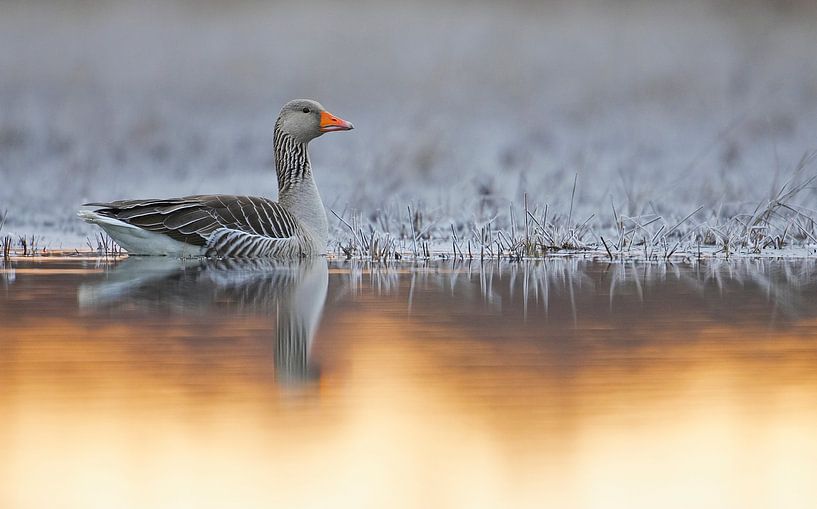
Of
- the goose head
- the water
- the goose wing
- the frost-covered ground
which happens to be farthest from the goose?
the water

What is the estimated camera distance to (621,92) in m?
21.5

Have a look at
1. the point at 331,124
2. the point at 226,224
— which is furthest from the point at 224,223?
the point at 331,124

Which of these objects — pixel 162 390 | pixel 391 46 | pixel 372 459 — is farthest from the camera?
pixel 391 46

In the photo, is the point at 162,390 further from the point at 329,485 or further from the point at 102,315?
the point at 102,315

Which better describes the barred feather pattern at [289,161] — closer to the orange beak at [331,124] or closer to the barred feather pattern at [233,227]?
the orange beak at [331,124]

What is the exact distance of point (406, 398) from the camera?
440 cm

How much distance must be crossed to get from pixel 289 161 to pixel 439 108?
8.67 meters

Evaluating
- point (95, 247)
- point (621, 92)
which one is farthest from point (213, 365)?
point (621, 92)

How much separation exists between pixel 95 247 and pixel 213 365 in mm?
7494

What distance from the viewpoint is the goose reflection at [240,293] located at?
5.59 meters

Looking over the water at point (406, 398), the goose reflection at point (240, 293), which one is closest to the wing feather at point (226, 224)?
the goose reflection at point (240, 293)

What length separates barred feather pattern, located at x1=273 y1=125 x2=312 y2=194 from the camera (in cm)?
1211

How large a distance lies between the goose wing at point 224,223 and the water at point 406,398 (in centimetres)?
298

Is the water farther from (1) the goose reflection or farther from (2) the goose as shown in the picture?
(2) the goose
